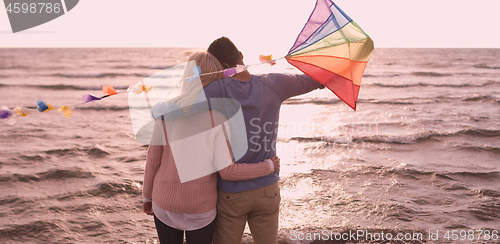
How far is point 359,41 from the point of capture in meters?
2.17

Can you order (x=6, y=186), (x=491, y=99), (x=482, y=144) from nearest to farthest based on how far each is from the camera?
(x=6, y=186), (x=482, y=144), (x=491, y=99)

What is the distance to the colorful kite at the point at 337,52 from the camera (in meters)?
2.18

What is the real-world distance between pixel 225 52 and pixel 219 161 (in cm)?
64

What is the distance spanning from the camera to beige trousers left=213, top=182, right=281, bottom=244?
2.00 meters

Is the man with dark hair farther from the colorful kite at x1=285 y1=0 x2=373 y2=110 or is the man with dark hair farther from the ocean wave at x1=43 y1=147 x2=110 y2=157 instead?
the ocean wave at x1=43 y1=147 x2=110 y2=157

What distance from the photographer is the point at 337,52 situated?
7.21 feet

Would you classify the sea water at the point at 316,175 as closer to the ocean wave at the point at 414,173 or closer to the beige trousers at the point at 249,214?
the ocean wave at the point at 414,173

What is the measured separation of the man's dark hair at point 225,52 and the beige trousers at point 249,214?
788mm

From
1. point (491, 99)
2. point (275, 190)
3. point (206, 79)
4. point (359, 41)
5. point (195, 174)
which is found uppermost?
point (359, 41)

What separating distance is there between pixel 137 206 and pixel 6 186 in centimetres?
234

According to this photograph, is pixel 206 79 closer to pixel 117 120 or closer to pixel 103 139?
pixel 103 139

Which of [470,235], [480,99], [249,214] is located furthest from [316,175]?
[480,99]

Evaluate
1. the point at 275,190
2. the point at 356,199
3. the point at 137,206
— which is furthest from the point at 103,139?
the point at 275,190

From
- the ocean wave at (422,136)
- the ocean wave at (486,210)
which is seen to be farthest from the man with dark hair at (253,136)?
the ocean wave at (422,136)
